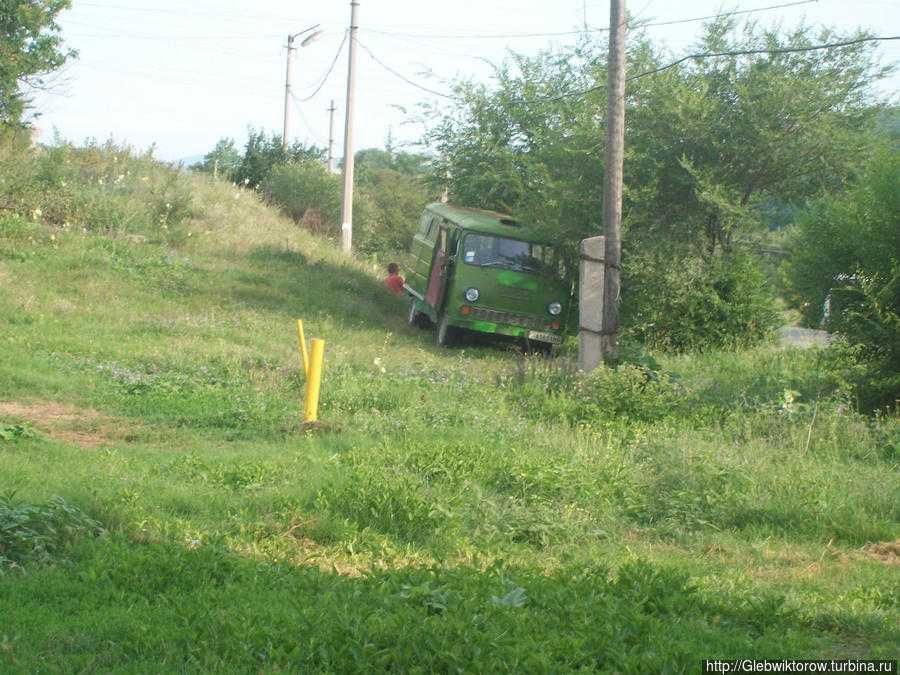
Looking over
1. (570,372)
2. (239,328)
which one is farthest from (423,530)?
(239,328)

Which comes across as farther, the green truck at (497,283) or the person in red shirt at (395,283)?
the person in red shirt at (395,283)

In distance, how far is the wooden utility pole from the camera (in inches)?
535

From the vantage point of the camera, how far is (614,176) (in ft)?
45.2

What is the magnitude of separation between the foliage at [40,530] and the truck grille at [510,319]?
471 inches

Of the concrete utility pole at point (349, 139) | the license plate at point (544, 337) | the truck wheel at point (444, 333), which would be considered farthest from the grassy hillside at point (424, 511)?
the concrete utility pole at point (349, 139)

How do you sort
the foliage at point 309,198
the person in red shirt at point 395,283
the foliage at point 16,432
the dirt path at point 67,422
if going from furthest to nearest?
1. the foliage at point 309,198
2. the person in red shirt at point 395,283
3. the dirt path at point 67,422
4. the foliage at point 16,432

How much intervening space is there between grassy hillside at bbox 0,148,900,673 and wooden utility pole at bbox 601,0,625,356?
1122 millimetres

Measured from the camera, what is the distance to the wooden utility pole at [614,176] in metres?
13.6

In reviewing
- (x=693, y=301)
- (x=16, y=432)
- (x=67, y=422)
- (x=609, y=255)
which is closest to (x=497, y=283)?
(x=693, y=301)

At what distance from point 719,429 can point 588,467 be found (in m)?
2.64

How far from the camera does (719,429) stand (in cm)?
967

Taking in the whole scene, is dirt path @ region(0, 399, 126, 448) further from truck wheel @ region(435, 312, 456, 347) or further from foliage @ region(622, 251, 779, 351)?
foliage @ region(622, 251, 779, 351)

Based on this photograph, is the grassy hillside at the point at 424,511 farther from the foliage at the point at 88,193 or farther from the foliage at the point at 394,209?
the foliage at the point at 394,209

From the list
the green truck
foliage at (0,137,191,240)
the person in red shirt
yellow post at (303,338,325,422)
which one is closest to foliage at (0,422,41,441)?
yellow post at (303,338,325,422)
